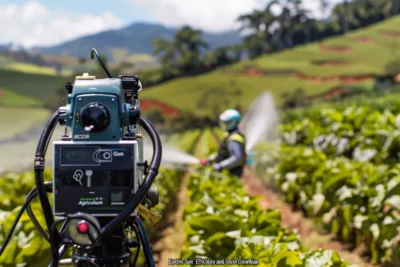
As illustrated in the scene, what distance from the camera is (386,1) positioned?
3666 inches

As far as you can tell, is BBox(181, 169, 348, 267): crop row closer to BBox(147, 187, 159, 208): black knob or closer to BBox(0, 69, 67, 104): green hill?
BBox(147, 187, 159, 208): black knob

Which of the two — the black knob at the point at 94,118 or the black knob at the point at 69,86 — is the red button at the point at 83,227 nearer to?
the black knob at the point at 94,118

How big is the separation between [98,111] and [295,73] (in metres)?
73.5

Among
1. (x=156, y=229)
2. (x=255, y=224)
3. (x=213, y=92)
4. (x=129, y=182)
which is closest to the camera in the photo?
(x=129, y=182)

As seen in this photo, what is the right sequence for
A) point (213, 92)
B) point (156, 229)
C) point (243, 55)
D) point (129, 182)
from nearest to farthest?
point (129, 182) < point (156, 229) < point (213, 92) < point (243, 55)

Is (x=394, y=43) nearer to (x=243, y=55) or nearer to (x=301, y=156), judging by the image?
(x=243, y=55)

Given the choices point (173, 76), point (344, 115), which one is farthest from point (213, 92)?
point (344, 115)

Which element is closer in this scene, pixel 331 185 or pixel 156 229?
pixel 331 185

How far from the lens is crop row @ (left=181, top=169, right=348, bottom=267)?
3.66 metres

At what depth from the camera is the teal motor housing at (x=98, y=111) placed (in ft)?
7.73

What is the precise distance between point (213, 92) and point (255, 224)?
205ft

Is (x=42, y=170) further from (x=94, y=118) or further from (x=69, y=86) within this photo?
(x=69, y=86)

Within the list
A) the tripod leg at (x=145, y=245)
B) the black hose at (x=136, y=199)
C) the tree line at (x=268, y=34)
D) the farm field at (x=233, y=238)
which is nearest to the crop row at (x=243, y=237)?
the farm field at (x=233, y=238)

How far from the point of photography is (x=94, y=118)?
2344mm
